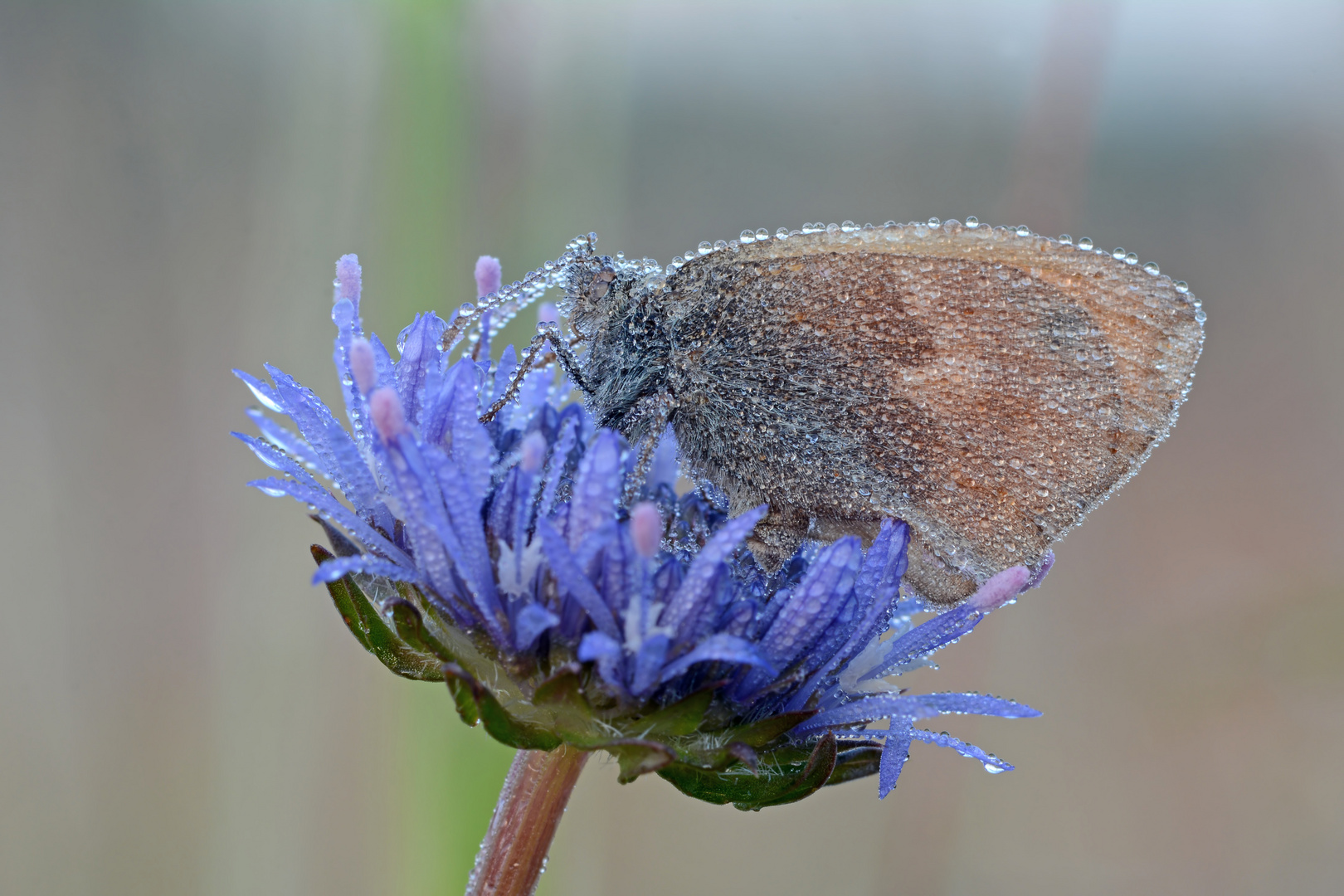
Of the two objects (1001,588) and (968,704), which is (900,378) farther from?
(968,704)

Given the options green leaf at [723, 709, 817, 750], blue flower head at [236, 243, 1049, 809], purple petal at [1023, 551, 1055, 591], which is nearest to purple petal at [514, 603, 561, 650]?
blue flower head at [236, 243, 1049, 809]

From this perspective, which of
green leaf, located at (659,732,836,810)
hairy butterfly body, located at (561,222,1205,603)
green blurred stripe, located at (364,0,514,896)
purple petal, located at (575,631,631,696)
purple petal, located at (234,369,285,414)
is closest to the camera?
purple petal, located at (575,631,631,696)

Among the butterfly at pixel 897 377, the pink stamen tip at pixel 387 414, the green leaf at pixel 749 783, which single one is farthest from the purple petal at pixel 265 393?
the green leaf at pixel 749 783

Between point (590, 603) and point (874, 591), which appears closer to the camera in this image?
point (590, 603)

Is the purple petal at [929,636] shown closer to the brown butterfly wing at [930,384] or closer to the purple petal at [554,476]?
the brown butterfly wing at [930,384]

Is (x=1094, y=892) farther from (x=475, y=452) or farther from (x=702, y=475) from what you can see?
(x=475, y=452)

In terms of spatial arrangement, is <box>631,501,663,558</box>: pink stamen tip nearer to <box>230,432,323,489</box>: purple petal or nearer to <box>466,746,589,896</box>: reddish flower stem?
<box>466,746,589,896</box>: reddish flower stem

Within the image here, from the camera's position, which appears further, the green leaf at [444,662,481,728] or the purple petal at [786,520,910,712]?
the purple petal at [786,520,910,712]

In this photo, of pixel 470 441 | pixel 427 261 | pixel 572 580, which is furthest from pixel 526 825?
pixel 427 261

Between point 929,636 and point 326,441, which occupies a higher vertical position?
point 326,441
